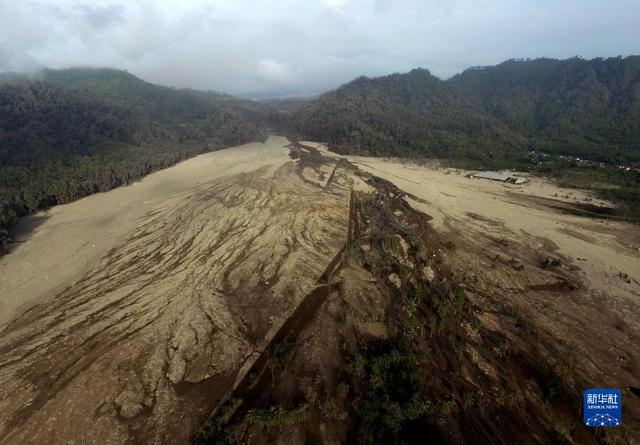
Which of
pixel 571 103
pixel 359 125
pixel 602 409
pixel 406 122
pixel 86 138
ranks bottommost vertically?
pixel 602 409

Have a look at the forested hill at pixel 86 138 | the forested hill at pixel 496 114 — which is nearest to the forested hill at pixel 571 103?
the forested hill at pixel 496 114

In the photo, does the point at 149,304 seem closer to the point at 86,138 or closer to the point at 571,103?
the point at 86,138

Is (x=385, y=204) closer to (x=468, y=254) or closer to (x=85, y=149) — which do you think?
(x=468, y=254)

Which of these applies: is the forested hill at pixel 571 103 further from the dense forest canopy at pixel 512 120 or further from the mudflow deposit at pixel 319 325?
the mudflow deposit at pixel 319 325

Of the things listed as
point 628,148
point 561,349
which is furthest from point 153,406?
point 628,148

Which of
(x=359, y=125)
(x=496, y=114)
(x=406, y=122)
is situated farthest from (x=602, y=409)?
(x=496, y=114)
